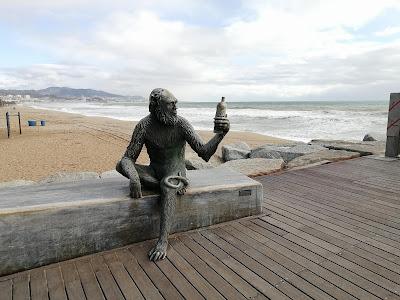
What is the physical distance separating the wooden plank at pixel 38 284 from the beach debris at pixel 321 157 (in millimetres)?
5067

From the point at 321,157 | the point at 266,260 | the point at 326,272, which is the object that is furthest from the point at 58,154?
the point at 326,272

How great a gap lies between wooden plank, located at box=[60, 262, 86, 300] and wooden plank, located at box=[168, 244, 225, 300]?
0.79 m

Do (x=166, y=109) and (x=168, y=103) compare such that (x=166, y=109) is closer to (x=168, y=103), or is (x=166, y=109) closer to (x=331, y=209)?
(x=168, y=103)

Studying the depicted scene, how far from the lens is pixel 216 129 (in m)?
3.16

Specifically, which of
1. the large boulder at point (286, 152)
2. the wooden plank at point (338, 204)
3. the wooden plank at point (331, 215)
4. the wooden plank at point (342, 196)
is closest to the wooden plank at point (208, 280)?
the wooden plank at point (331, 215)

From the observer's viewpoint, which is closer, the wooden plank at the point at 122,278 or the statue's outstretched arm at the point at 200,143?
the wooden plank at the point at 122,278

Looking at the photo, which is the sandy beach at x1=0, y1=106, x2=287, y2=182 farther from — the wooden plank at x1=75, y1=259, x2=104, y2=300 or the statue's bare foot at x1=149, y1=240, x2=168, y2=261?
the statue's bare foot at x1=149, y1=240, x2=168, y2=261

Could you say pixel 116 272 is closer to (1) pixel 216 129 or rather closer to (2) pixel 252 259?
(2) pixel 252 259

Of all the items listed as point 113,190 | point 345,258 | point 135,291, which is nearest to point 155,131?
point 113,190

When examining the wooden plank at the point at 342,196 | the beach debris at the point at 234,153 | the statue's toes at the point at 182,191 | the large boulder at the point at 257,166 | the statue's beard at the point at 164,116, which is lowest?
the beach debris at the point at 234,153

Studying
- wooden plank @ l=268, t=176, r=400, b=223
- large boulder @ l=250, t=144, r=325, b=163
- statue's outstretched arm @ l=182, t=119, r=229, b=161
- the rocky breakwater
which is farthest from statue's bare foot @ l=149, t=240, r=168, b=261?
large boulder @ l=250, t=144, r=325, b=163

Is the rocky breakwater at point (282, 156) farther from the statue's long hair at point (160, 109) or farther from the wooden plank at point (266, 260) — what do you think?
the statue's long hair at point (160, 109)

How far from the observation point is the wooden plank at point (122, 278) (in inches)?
97.0

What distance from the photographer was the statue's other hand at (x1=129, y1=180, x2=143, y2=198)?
3.10 meters
